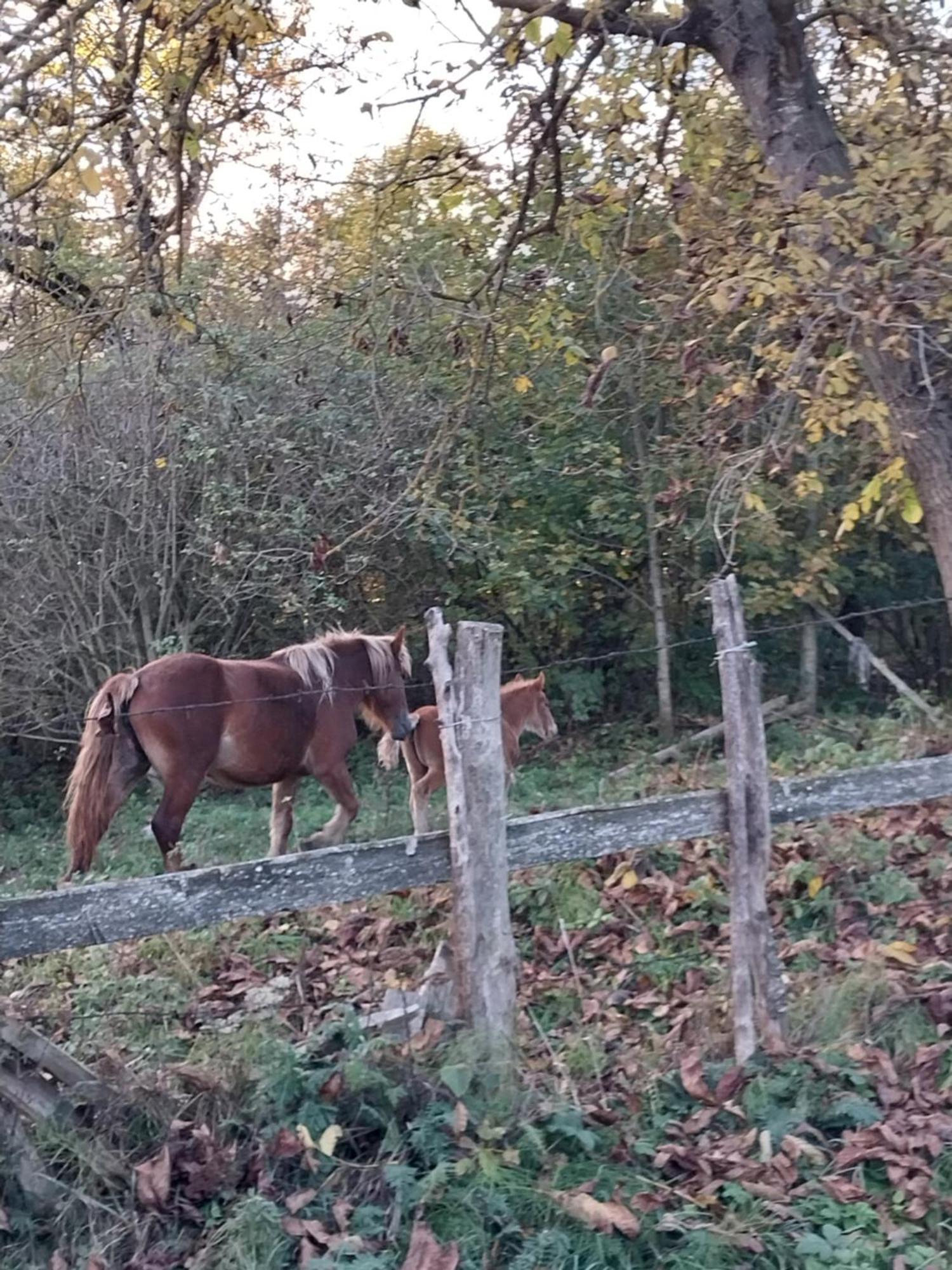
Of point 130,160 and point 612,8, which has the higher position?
point 612,8

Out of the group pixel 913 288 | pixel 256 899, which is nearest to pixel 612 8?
pixel 913 288

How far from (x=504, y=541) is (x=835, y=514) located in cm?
320

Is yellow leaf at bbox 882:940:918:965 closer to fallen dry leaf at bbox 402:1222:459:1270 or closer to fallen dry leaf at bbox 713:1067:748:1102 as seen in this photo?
fallen dry leaf at bbox 713:1067:748:1102

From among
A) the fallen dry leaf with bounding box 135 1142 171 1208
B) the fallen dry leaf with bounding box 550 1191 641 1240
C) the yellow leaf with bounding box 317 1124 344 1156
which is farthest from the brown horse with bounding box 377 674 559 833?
the fallen dry leaf with bounding box 135 1142 171 1208

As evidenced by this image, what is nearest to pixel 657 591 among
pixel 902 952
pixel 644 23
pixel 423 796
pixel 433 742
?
pixel 433 742

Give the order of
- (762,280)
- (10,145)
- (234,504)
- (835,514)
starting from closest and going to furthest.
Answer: (762,280)
(10,145)
(234,504)
(835,514)

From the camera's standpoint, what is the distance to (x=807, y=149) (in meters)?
6.80

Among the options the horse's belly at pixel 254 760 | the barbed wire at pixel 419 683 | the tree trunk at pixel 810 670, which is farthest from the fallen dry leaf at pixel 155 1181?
the tree trunk at pixel 810 670

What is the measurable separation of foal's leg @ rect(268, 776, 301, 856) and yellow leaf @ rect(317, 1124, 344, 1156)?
14.2 feet

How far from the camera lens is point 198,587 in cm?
1157

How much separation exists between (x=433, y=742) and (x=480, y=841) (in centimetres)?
465

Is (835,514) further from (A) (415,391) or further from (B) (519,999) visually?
(B) (519,999)

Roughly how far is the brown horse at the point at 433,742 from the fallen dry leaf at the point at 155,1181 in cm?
464

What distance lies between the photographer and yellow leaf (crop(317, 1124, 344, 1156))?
13.6ft
